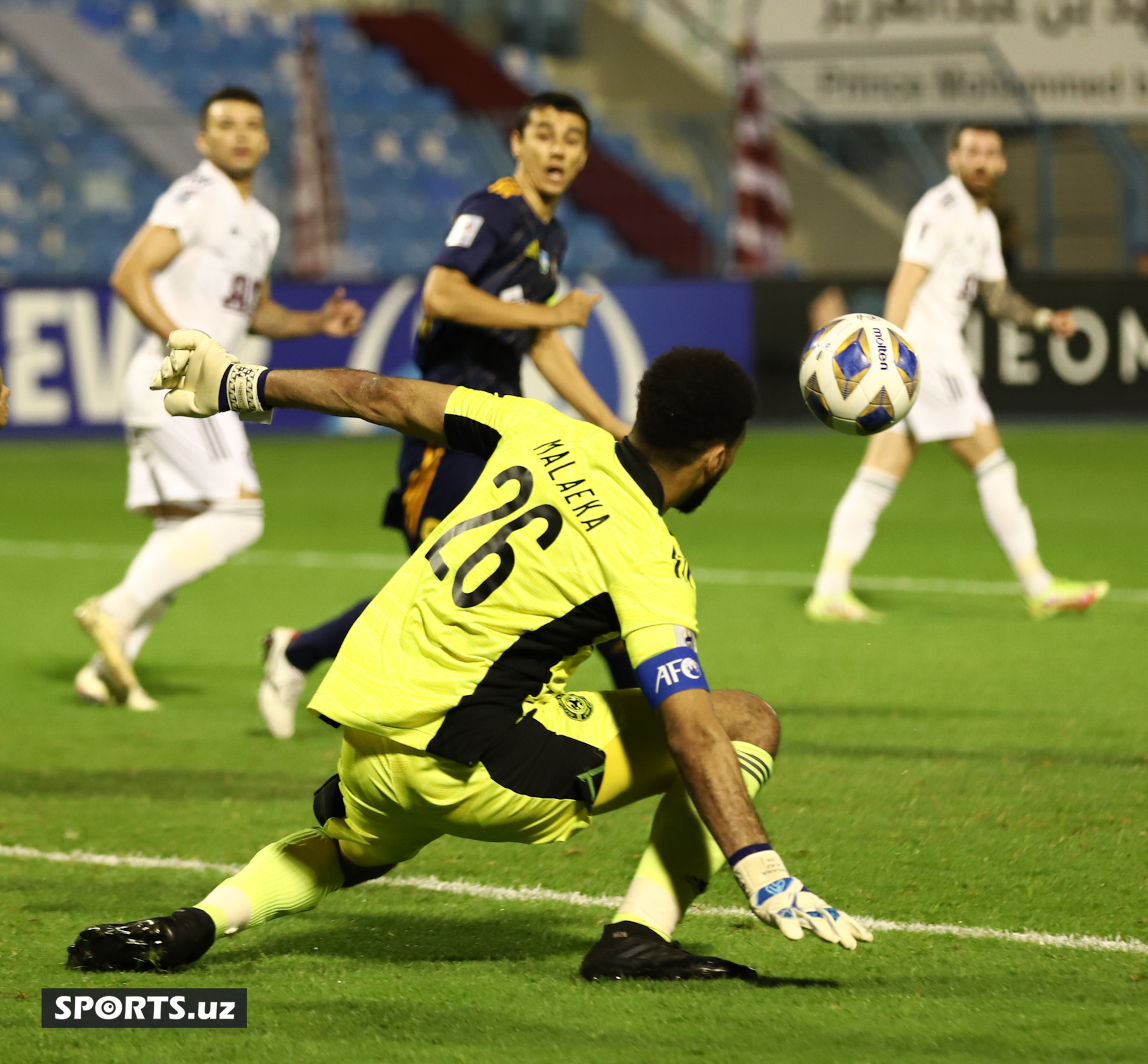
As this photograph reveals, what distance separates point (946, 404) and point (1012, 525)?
0.66 meters

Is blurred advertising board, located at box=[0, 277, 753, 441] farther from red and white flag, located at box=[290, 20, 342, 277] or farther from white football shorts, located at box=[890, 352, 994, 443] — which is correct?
white football shorts, located at box=[890, 352, 994, 443]

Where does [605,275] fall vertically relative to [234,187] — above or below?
below

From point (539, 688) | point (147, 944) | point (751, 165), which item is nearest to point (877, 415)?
point (539, 688)

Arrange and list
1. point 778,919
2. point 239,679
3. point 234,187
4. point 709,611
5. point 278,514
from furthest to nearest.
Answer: point 278,514, point 709,611, point 239,679, point 234,187, point 778,919

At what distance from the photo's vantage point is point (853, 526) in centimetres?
941

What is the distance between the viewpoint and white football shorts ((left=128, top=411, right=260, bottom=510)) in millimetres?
7465

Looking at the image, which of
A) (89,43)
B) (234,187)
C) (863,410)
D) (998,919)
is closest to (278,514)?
(234,187)

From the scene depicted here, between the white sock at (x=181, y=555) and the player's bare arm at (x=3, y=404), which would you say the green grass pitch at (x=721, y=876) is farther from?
the player's bare arm at (x=3, y=404)

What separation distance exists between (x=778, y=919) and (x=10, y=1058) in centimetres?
143

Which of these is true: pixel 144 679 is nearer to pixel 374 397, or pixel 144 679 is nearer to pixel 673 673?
pixel 374 397

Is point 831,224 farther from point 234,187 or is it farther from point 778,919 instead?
point 778,919

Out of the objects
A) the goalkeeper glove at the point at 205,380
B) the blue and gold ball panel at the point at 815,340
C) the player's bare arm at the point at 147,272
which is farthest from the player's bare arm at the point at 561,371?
the goalkeeper glove at the point at 205,380

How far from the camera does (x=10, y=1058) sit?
359cm

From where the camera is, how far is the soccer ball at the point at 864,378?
17.5 ft
